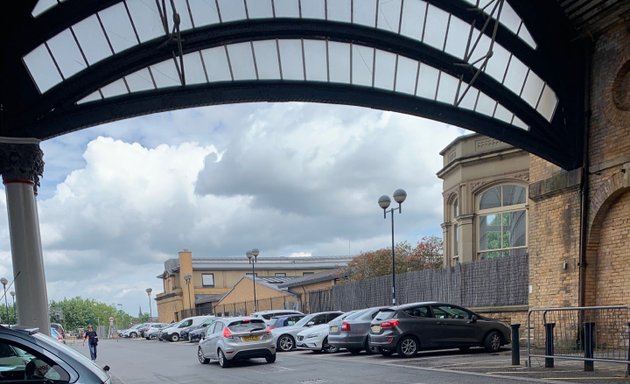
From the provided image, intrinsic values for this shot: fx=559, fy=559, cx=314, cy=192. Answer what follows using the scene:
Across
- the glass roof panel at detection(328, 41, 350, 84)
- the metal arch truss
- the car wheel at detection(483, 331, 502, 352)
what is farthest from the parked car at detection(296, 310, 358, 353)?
the glass roof panel at detection(328, 41, 350, 84)

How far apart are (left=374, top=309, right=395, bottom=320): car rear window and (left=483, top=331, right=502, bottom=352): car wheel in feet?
9.32

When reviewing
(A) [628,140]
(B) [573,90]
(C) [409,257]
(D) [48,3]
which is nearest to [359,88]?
(B) [573,90]

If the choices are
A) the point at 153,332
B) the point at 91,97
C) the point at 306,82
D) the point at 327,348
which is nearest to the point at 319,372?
the point at 327,348

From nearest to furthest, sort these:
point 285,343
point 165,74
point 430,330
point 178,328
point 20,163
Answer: point 20,163 → point 430,330 → point 165,74 → point 285,343 → point 178,328

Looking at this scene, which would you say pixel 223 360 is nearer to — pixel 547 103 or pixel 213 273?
pixel 547 103

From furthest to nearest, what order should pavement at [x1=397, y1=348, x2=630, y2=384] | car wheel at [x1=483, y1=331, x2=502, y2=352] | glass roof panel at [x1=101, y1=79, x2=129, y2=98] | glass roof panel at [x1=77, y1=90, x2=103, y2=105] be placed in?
1. car wheel at [x1=483, y1=331, x2=502, y2=352]
2. glass roof panel at [x1=101, y1=79, x2=129, y2=98]
3. glass roof panel at [x1=77, y1=90, x2=103, y2=105]
4. pavement at [x1=397, y1=348, x2=630, y2=384]

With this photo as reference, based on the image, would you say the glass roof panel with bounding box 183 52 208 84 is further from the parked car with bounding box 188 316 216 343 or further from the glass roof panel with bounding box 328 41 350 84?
the parked car with bounding box 188 316 216 343

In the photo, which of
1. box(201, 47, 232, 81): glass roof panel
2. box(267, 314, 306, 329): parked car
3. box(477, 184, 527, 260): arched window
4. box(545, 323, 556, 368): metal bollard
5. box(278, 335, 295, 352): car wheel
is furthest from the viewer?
box(477, 184, 527, 260): arched window

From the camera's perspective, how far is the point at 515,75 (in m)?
17.4

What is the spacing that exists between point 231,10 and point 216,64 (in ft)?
5.55

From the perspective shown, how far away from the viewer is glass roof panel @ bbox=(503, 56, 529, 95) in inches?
677

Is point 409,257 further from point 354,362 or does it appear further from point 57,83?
point 57,83

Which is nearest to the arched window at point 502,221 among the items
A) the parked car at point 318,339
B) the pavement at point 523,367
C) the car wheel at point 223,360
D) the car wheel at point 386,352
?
the parked car at point 318,339

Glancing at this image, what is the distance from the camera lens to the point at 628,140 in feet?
44.6
